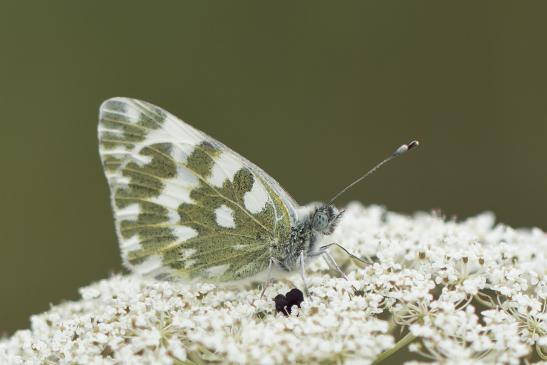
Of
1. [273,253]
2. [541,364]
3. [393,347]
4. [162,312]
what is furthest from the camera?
[273,253]

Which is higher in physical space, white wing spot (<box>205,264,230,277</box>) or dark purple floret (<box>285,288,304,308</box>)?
white wing spot (<box>205,264,230,277</box>)

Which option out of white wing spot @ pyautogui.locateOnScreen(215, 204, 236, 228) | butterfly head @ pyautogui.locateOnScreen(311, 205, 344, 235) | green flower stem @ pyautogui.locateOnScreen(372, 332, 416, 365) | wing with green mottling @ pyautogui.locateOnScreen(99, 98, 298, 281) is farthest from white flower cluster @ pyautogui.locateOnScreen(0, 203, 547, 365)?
white wing spot @ pyautogui.locateOnScreen(215, 204, 236, 228)

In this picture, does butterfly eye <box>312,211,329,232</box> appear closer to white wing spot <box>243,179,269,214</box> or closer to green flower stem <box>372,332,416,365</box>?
white wing spot <box>243,179,269,214</box>

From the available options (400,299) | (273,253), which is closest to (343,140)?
(273,253)

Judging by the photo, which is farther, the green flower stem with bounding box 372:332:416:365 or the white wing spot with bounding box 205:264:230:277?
the white wing spot with bounding box 205:264:230:277

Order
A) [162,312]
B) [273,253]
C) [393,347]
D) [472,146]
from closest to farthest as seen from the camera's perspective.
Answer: [393,347] < [162,312] < [273,253] < [472,146]

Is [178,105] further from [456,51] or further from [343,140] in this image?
[456,51]

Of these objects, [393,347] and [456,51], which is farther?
[456,51]
